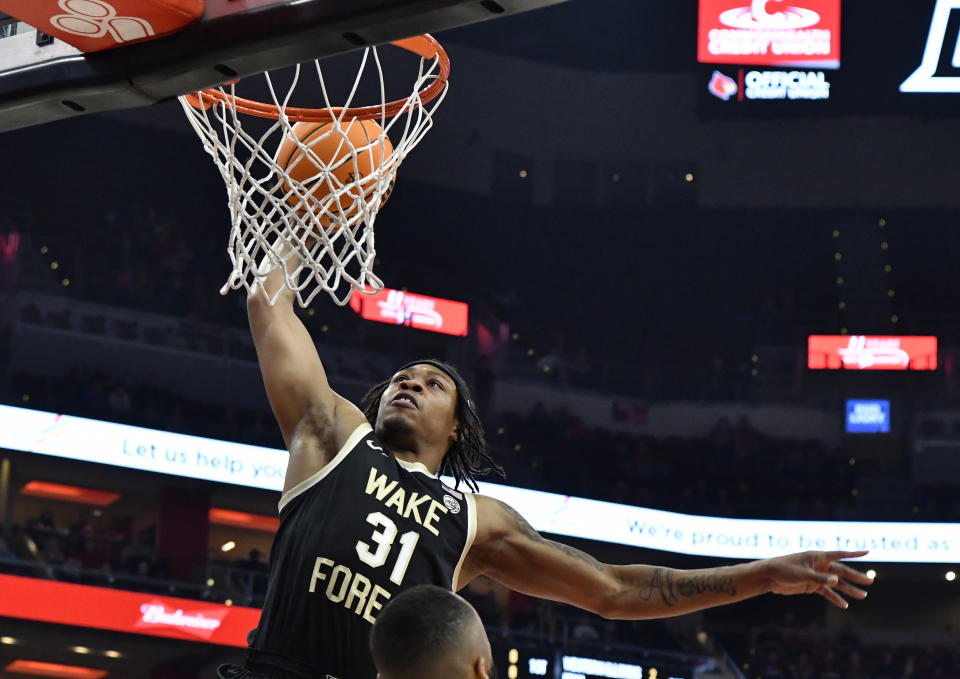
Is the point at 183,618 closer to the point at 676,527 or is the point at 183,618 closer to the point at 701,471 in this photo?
the point at 676,527

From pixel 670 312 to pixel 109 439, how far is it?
996 cm

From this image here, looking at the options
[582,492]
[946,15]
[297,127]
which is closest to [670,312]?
[582,492]

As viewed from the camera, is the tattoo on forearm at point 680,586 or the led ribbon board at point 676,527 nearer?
the tattoo on forearm at point 680,586

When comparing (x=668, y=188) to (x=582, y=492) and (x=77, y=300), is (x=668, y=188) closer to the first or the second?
(x=582, y=492)

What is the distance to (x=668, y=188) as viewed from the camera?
20.5 m

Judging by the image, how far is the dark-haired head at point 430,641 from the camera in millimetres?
1846

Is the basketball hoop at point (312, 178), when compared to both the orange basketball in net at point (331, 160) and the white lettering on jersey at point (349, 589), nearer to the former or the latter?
the orange basketball in net at point (331, 160)

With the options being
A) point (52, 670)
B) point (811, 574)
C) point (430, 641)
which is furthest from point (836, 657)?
point (430, 641)

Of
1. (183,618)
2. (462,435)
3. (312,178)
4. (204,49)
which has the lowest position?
(183,618)

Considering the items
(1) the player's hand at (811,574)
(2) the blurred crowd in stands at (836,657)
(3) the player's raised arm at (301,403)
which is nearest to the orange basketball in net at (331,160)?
(3) the player's raised arm at (301,403)

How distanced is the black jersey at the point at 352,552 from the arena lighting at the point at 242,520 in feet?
41.7

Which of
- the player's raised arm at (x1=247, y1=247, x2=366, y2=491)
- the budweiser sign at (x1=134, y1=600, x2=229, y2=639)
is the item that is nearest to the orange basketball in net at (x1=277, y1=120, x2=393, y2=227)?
the player's raised arm at (x1=247, y1=247, x2=366, y2=491)

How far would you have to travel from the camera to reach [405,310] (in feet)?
57.8

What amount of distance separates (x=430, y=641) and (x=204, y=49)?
153cm
